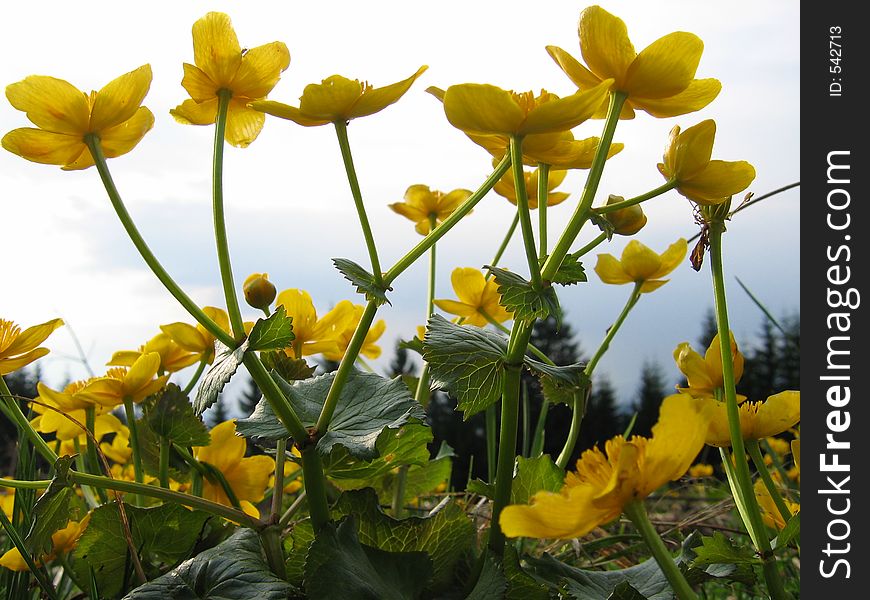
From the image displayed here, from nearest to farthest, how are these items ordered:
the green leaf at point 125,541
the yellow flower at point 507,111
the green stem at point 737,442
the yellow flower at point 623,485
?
the yellow flower at point 623,485, the yellow flower at point 507,111, the green stem at point 737,442, the green leaf at point 125,541

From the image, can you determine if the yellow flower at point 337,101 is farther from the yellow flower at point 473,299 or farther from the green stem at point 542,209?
the yellow flower at point 473,299

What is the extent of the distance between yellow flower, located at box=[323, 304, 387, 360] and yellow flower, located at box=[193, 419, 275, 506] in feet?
0.56

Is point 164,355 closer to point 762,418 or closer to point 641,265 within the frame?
point 641,265

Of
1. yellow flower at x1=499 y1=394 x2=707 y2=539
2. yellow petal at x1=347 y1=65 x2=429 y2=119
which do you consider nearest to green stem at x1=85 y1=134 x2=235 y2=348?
yellow petal at x1=347 y1=65 x2=429 y2=119

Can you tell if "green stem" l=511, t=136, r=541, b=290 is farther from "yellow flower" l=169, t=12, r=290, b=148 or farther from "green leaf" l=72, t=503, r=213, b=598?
"green leaf" l=72, t=503, r=213, b=598

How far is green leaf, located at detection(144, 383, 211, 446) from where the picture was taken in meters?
0.98

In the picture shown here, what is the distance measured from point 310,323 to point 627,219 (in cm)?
43

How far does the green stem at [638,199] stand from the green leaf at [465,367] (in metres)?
0.16

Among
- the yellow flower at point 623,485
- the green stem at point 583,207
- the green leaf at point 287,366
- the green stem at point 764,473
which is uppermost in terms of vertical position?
the green stem at point 583,207

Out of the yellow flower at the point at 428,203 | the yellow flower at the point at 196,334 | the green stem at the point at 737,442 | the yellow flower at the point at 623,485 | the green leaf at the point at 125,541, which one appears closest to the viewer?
the yellow flower at the point at 623,485

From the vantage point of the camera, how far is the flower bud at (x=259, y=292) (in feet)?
3.10

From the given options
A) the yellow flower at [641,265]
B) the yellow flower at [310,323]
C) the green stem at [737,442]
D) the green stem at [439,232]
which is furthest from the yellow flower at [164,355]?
the green stem at [737,442]
